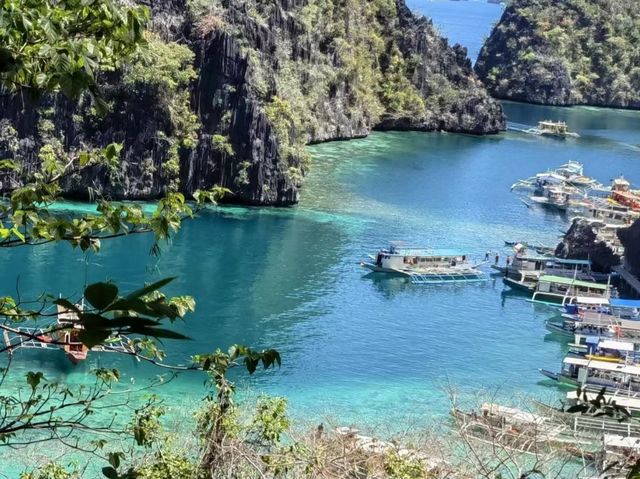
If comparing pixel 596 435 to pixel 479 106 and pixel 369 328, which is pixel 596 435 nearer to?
pixel 369 328

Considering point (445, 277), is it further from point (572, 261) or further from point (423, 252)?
point (572, 261)

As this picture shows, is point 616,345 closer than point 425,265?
Yes

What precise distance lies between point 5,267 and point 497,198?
2644 centimetres

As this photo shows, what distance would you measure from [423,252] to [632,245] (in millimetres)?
8734

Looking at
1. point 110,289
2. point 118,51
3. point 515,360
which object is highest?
point 118,51

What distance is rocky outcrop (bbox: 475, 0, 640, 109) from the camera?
305 feet

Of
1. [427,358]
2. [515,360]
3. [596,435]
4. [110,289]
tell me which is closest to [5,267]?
[427,358]

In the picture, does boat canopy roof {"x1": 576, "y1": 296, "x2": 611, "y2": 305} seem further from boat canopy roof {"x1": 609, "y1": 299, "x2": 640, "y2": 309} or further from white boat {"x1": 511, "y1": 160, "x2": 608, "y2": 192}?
white boat {"x1": 511, "y1": 160, "x2": 608, "y2": 192}

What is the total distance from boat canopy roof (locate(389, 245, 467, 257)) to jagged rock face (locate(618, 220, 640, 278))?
7.01 m

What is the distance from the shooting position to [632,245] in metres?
38.9

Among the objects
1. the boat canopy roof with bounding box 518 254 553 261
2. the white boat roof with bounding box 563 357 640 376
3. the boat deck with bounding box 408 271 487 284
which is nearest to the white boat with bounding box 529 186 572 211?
the boat canopy roof with bounding box 518 254 553 261

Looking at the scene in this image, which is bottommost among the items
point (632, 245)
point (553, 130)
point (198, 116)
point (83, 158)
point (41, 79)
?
point (632, 245)

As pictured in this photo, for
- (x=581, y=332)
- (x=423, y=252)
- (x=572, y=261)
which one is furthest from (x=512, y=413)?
(x=572, y=261)

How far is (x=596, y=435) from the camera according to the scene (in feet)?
70.8
